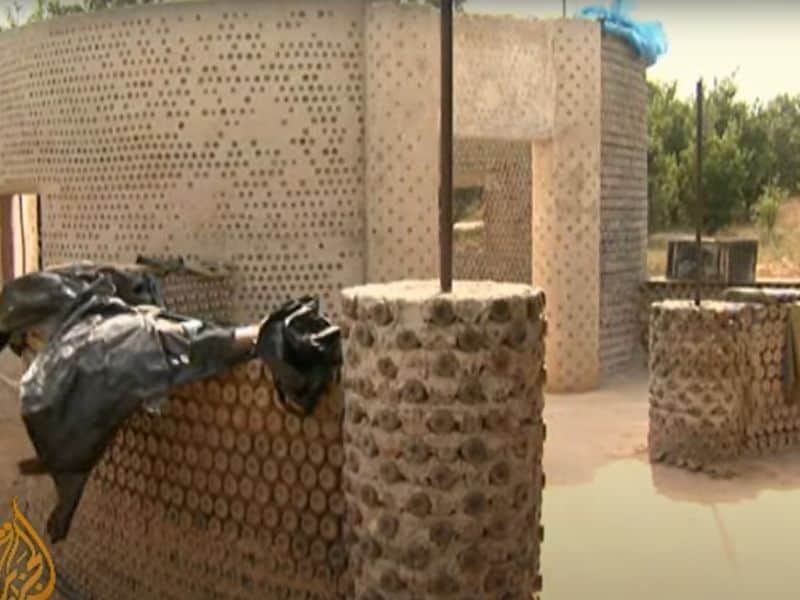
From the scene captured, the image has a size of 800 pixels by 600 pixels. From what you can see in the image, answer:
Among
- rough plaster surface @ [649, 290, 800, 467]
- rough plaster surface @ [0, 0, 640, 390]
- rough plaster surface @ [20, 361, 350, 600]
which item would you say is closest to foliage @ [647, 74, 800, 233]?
rough plaster surface @ [0, 0, 640, 390]

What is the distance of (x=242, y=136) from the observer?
10414 millimetres

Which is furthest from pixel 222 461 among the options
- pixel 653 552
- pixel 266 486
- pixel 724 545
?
pixel 724 545

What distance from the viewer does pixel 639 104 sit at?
13.2m

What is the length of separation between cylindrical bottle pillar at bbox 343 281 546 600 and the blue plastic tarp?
9.18 meters

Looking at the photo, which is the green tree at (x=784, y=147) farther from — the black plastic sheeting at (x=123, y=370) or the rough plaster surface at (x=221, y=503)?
the black plastic sheeting at (x=123, y=370)

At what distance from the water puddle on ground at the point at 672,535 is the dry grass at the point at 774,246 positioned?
16010 millimetres

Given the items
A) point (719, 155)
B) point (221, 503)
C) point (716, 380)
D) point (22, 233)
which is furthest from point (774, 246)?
point (221, 503)

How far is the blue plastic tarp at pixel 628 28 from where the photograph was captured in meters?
12.3

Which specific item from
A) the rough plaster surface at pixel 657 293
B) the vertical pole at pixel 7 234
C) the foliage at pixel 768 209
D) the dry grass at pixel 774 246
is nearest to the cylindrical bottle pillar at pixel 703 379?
the rough plaster surface at pixel 657 293

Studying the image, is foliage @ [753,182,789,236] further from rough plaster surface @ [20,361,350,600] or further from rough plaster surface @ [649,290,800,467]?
rough plaster surface @ [20,361,350,600]

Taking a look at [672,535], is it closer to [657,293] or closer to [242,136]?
[242,136]

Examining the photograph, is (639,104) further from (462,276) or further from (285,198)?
(285,198)

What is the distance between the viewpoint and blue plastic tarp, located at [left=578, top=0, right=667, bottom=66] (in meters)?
12.3

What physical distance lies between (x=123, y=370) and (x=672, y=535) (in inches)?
158
